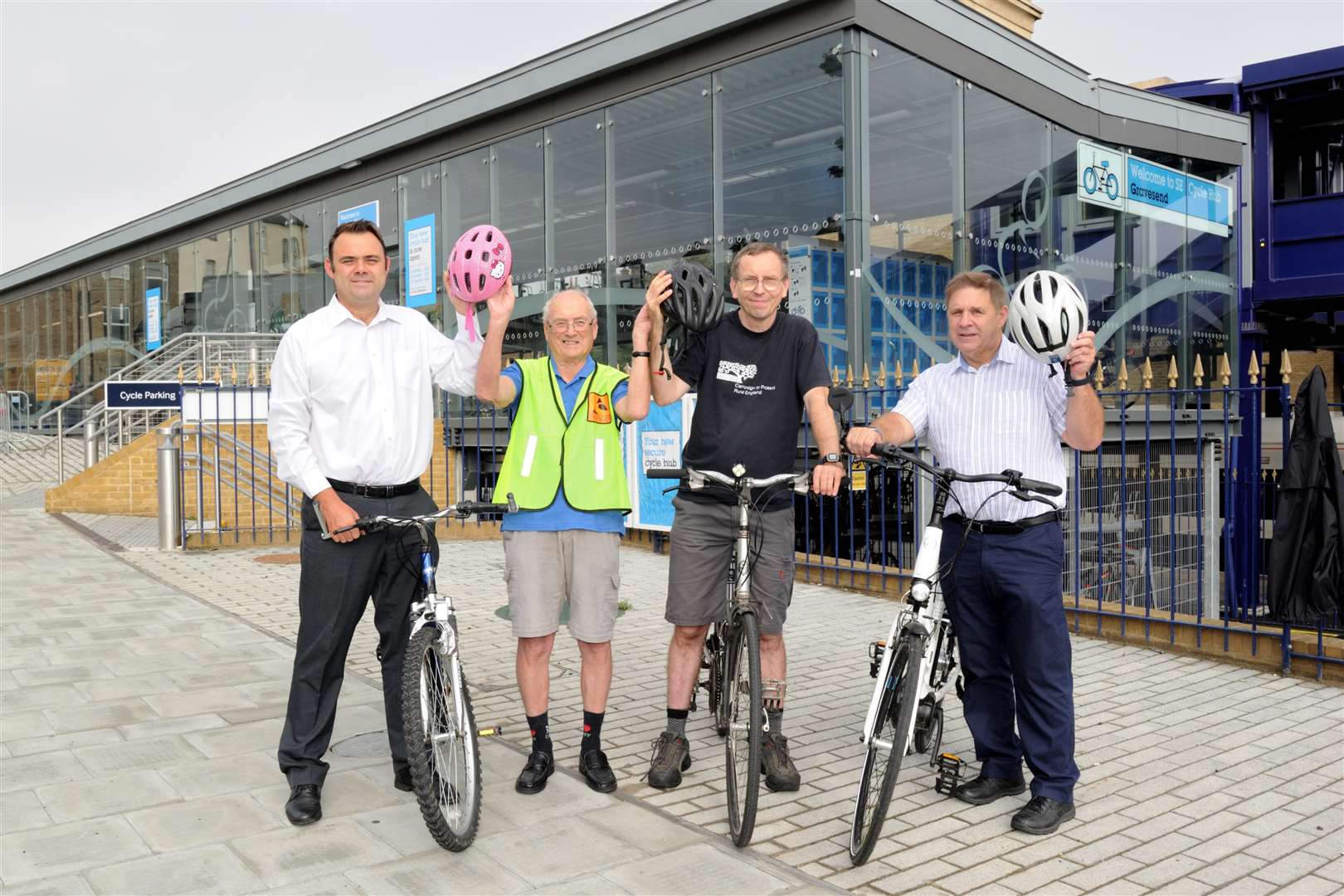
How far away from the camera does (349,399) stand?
3625 mm

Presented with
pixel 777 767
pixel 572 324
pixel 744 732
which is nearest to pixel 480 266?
pixel 572 324

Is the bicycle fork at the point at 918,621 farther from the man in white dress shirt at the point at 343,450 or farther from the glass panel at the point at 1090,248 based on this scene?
the glass panel at the point at 1090,248

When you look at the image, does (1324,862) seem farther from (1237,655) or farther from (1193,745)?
(1237,655)

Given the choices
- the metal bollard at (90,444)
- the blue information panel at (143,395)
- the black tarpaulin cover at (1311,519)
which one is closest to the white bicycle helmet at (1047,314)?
the black tarpaulin cover at (1311,519)

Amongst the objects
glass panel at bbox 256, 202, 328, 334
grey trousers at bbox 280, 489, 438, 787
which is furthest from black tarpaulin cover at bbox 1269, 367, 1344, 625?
glass panel at bbox 256, 202, 328, 334

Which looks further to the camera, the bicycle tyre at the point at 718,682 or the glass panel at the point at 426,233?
the glass panel at the point at 426,233

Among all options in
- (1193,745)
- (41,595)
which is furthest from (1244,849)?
(41,595)

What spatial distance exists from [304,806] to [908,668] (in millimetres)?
2101

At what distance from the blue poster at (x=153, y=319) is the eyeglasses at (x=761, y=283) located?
2388 cm

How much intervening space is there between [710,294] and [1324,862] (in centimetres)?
Answer: 270

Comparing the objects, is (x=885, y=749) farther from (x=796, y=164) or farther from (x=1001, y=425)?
(x=796, y=164)

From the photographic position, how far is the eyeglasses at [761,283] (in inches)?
151

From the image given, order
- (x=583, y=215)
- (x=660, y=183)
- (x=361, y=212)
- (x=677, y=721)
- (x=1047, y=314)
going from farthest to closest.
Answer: (x=361, y=212)
(x=583, y=215)
(x=660, y=183)
(x=677, y=721)
(x=1047, y=314)

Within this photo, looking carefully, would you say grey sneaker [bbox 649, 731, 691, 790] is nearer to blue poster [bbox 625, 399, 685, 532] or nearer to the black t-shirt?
the black t-shirt
